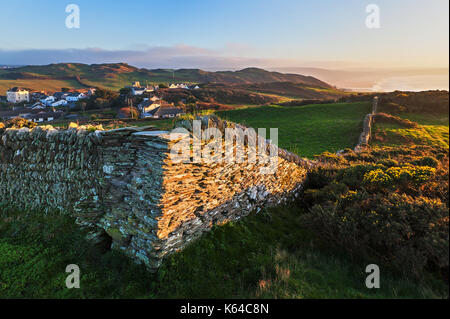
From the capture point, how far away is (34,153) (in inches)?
262

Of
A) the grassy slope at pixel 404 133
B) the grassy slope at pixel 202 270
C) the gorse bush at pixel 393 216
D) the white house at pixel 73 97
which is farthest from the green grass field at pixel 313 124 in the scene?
the white house at pixel 73 97

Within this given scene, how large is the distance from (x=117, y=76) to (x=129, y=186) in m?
140

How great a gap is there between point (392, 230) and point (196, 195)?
4.23 m

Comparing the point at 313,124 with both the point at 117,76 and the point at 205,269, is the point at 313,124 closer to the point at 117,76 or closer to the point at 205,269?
the point at 205,269

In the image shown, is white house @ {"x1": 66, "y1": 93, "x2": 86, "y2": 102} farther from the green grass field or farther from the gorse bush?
the gorse bush

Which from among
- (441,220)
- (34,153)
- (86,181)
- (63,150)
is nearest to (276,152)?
(441,220)

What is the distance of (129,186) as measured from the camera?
5.10 meters

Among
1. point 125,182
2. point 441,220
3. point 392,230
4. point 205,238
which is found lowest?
point 205,238

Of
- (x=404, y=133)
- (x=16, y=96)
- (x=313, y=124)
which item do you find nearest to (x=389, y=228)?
(x=404, y=133)

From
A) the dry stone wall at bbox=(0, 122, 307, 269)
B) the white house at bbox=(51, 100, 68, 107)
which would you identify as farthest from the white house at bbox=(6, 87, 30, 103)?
the dry stone wall at bbox=(0, 122, 307, 269)

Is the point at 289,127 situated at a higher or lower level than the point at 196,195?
higher

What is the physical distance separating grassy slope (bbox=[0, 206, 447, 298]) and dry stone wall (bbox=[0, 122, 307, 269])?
1.24ft
